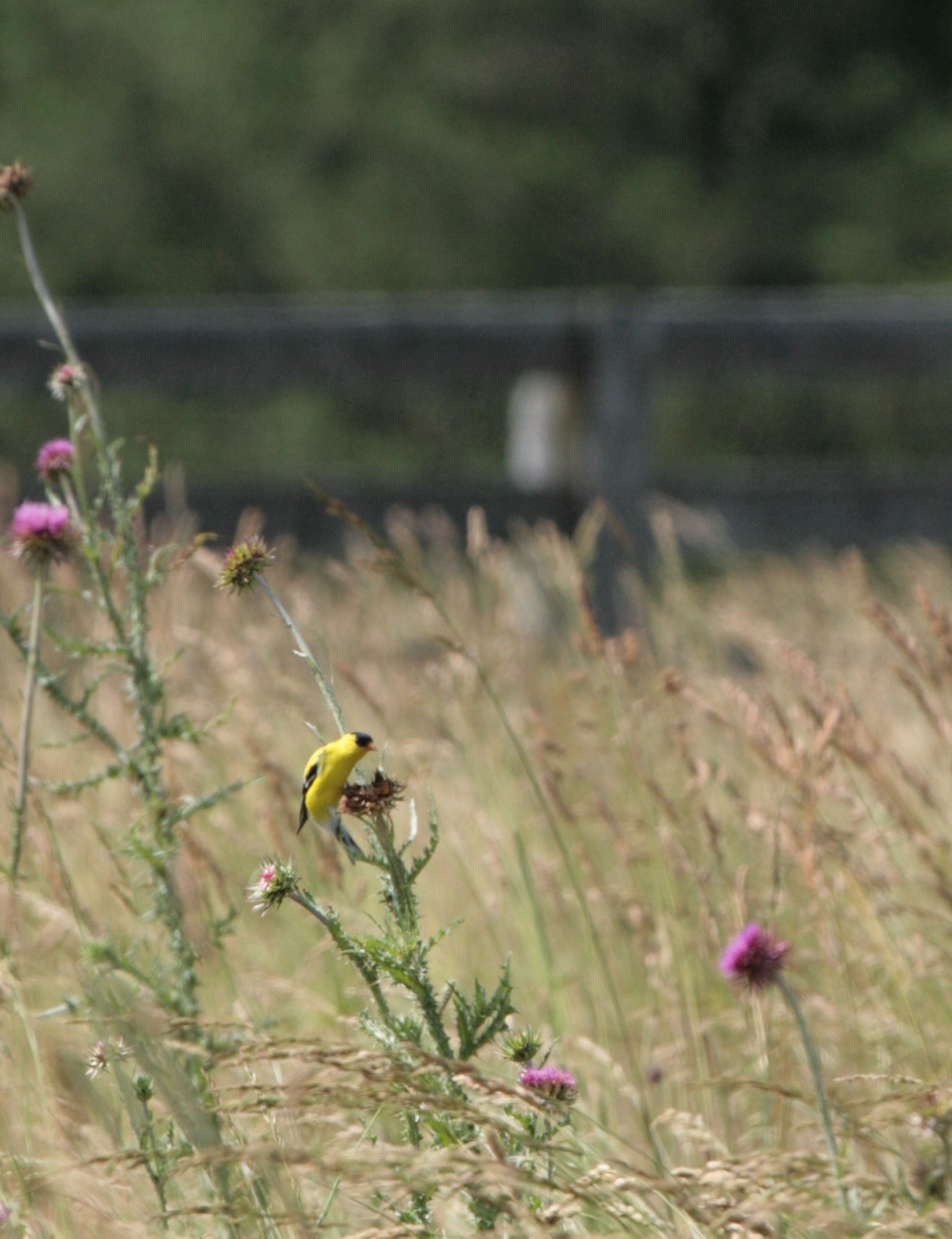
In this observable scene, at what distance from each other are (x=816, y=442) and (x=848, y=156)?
9.46ft

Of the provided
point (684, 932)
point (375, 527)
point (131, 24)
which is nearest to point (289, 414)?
point (131, 24)

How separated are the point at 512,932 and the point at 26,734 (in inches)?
37.3

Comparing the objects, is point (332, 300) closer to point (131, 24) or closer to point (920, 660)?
point (131, 24)

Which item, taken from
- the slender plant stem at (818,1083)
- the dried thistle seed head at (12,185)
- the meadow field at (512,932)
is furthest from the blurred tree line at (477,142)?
the slender plant stem at (818,1083)

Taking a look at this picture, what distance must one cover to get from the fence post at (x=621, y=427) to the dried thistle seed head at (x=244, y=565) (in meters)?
3.18

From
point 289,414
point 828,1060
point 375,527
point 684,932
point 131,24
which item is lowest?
point 828,1060

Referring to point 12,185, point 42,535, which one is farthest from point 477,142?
point 42,535

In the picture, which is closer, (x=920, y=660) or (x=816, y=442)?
(x=920, y=660)

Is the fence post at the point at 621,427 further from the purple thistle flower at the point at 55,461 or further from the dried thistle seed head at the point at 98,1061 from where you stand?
the dried thistle seed head at the point at 98,1061

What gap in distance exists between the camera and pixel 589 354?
429 centimetres

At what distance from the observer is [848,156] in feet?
50.6

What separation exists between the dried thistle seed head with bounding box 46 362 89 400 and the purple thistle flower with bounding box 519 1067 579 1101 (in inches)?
26.4

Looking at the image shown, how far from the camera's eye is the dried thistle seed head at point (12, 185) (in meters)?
1.33

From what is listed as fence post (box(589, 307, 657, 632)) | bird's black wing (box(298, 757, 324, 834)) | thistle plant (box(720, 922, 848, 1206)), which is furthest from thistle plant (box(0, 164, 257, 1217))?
fence post (box(589, 307, 657, 632))
